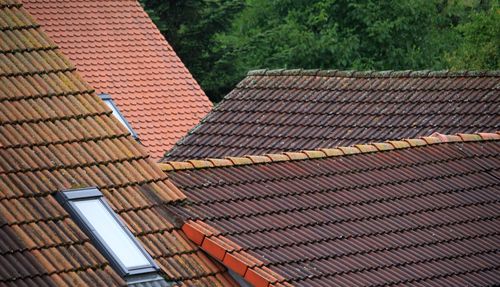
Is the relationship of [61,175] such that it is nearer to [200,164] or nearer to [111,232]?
[111,232]

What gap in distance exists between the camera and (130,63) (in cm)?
2886

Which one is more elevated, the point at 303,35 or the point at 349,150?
the point at 303,35

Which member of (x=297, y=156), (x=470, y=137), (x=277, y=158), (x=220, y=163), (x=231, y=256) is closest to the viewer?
(x=231, y=256)

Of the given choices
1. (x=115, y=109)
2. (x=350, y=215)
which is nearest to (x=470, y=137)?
(x=350, y=215)

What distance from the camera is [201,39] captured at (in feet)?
130

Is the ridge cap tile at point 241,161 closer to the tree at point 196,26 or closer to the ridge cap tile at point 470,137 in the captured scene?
the ridge cap tile at point 470,137

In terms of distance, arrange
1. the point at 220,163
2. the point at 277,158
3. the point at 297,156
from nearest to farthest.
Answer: the point at 220,163 < the point at 277,158 < the point at 297,156

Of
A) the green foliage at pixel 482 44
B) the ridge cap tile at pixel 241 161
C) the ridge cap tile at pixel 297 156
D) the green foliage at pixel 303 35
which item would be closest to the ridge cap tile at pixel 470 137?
the ridge cap tile at pixel 297 156

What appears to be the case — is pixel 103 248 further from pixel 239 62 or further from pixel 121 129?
pixel 239 62

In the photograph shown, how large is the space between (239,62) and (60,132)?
A: 89.6 ft

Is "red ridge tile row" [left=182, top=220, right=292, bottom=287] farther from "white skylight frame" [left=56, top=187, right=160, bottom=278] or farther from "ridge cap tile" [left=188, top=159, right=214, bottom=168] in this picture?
"ridge cap tile" [left=188, top=159, right=214, bottom=168]

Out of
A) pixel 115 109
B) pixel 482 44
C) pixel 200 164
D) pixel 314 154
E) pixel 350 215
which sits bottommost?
pixel 482 44

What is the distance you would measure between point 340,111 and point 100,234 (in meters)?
9.68

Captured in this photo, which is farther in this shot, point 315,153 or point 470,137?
point 470,137
